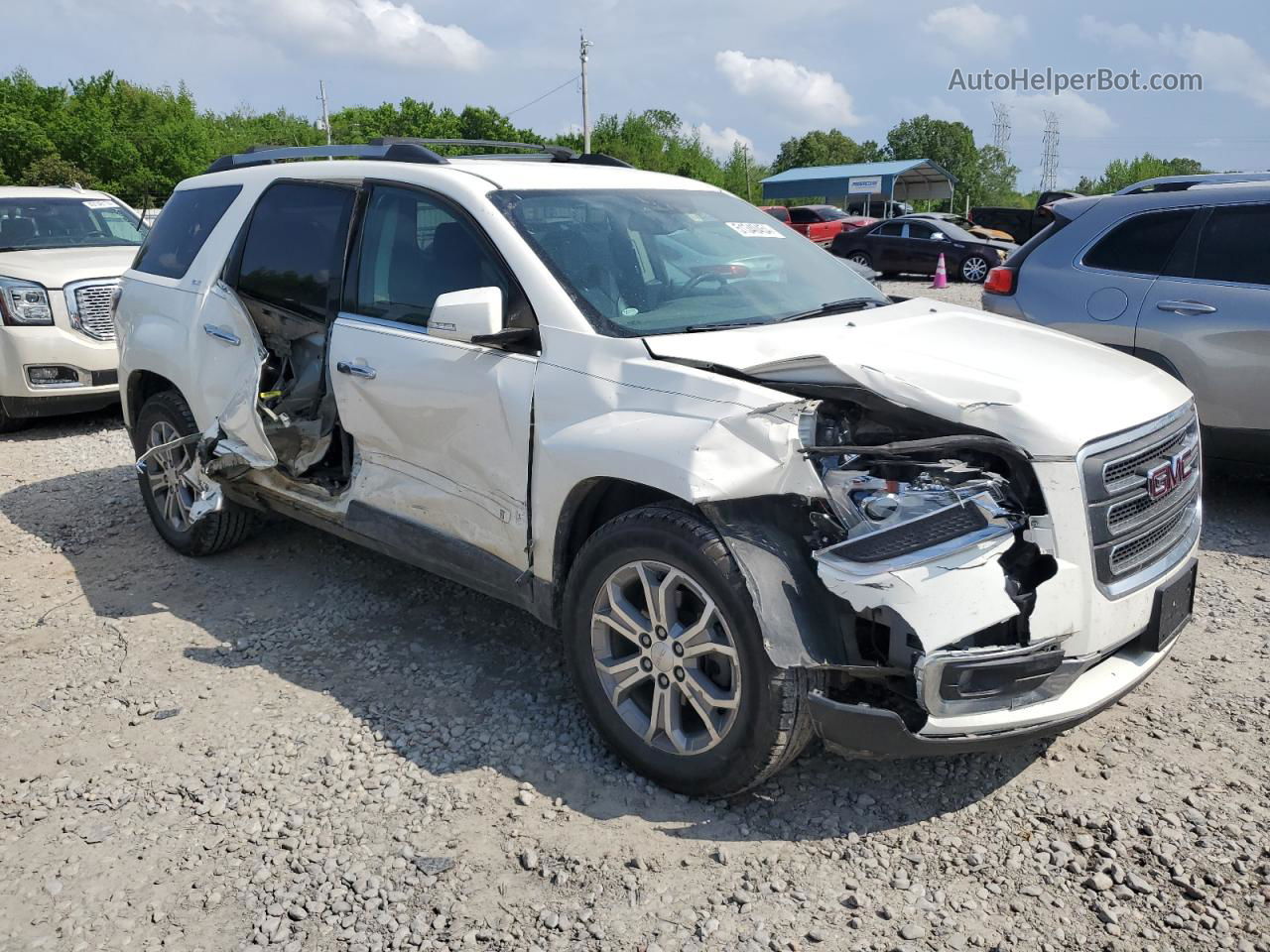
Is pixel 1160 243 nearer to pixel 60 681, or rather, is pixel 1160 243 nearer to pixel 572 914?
pixel 572 914

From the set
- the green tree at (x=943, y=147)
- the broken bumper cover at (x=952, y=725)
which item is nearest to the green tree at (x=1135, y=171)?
the green tree at (x=943, y=147)

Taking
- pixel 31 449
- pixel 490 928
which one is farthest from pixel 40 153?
pixel 490 928

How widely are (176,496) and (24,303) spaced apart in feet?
13.0

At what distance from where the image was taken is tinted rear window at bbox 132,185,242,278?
17.0 ft

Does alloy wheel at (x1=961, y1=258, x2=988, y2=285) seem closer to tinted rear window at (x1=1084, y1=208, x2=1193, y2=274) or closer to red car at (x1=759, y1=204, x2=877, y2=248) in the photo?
red car at (x1=759, y1=204, x2=877, y2=248)

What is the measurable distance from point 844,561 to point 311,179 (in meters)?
3.18

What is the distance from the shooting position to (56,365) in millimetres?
8172

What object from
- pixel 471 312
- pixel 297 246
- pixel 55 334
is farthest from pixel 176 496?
pixel 55 334

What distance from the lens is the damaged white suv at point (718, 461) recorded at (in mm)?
2797

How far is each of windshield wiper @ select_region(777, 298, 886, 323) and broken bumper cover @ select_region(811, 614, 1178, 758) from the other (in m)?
1.48

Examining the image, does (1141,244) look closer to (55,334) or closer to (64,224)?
(55,334)

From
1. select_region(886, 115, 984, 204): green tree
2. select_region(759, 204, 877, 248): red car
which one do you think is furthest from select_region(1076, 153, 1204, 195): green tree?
select_region(759, 204, 877, 248): red car

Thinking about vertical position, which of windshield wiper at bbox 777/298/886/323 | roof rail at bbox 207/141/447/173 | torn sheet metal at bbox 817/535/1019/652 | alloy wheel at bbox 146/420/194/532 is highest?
roof rail at bbox 207/141/447/173

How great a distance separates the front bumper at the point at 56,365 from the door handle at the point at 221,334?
3858mm
